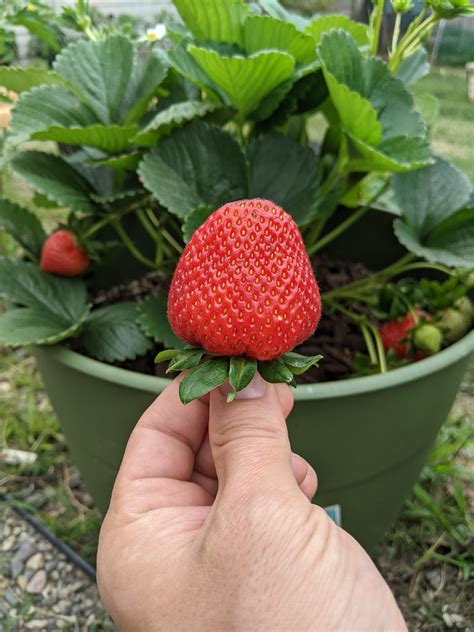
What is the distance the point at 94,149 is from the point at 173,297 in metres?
0.46

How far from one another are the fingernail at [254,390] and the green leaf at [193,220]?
260mm

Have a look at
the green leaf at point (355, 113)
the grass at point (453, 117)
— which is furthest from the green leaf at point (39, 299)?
the grass at point (453, 117)

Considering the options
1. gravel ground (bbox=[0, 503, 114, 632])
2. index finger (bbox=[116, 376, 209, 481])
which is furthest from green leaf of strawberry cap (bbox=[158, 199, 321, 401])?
gravel ground (bbox=[0, 503, 114, 632])

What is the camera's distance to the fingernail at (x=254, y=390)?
1.52ft

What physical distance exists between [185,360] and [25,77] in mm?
546

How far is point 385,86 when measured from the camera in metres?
0.73

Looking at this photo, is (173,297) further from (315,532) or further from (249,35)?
(249,35)

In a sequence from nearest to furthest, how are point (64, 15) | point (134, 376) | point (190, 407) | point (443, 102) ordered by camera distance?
point (190, 407)
point (134, 376)
point (64, 15)
point (443, 102)

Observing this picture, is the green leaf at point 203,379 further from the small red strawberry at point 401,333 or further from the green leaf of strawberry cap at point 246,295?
the small red strawberry at point 401,333

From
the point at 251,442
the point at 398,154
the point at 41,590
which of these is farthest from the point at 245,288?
the point at 41,590

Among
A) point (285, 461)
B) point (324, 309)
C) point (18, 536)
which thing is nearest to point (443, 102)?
point (324, 309)

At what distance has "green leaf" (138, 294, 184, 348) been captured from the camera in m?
0.74

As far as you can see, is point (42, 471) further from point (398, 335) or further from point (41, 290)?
point (398, 335)

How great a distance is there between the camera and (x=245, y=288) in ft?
1.43
